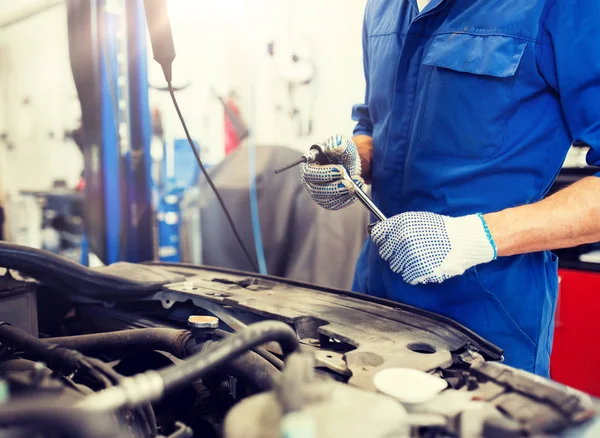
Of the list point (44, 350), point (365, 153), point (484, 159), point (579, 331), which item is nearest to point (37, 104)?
point (365, 153)

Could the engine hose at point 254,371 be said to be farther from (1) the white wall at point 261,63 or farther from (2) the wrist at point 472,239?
(1) the white wall at point 261,63

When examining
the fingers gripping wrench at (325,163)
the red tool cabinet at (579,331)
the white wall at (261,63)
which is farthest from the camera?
the white wall at (261,63)

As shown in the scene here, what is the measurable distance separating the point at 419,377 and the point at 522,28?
69 cm

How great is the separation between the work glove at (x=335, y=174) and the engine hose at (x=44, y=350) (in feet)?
1.93

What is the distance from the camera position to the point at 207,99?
2582 mm

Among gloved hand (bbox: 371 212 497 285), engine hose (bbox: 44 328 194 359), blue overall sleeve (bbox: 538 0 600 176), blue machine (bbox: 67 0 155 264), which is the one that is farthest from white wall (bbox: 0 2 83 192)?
blue overall sleeve (bbox: 538 0 600 176)

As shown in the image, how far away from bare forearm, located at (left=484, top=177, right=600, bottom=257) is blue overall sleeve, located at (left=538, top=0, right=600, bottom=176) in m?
0.08

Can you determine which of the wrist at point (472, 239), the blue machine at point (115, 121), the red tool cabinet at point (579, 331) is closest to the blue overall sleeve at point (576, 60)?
the wrist at point (472, 239)

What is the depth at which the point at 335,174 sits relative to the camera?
1.00m

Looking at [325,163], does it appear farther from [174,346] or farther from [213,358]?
[213,358]

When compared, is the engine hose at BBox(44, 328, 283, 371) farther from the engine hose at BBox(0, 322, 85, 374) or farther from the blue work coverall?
the blue work coverall

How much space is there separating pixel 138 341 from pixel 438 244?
0.53 meters

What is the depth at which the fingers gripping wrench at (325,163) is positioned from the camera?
3.13 feet

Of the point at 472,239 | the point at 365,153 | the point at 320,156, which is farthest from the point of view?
the point at 365,153
